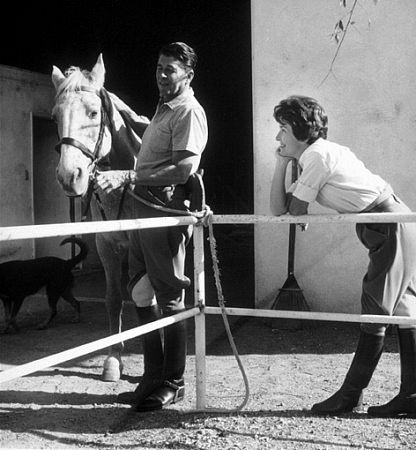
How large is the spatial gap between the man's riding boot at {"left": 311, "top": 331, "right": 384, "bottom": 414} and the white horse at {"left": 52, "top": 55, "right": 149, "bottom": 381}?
1.54 meters

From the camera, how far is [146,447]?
308 cm

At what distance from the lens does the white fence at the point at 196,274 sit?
233 cm

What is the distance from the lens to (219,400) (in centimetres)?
387

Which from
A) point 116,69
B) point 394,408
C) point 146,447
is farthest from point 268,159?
point 116,69

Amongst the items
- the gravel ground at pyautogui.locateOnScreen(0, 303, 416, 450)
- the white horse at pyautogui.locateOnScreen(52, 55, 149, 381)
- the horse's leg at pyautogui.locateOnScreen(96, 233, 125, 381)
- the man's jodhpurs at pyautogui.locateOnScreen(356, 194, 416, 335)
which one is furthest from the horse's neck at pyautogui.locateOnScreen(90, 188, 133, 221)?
the man's jodhpurs at pyautogui.locateOnScreen(356, 194, 416, 335)

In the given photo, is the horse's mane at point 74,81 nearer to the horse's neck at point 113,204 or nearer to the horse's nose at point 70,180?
the horse's nose at point 70,180

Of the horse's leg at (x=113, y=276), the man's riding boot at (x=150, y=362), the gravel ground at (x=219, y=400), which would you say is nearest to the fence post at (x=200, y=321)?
the gravel ground at (x=219, y=400)

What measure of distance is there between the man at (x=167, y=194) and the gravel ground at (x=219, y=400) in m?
0.19

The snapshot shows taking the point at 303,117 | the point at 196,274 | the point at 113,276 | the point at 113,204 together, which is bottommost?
the point at 113,276

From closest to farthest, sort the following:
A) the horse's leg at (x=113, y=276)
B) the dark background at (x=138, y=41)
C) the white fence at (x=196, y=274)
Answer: the white fence at (x=196, y=274), the horse's leg at (x=113, y=276), the dark background at (x=138, y=41)

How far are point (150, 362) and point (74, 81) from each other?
5.94ft

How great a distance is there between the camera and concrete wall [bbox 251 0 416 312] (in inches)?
233

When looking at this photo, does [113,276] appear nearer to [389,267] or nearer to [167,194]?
[167,194]

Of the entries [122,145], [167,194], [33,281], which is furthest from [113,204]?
[33,281]
